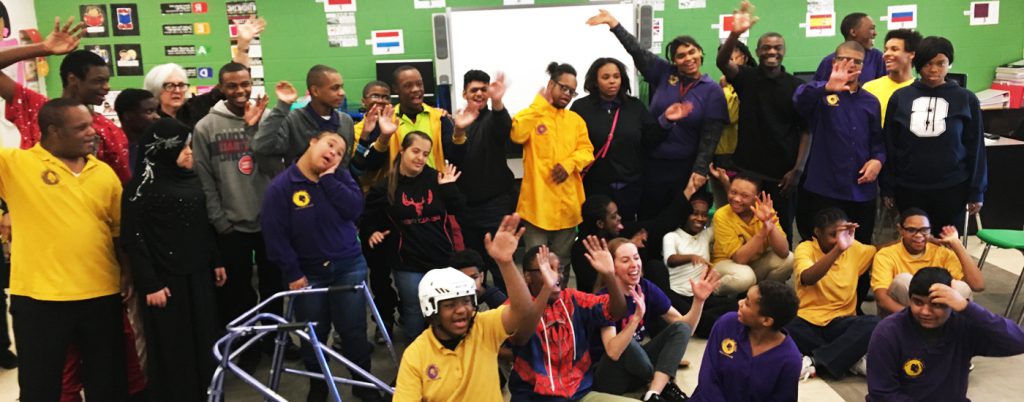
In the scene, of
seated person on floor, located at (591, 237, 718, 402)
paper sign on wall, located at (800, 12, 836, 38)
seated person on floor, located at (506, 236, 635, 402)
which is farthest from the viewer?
paper sign on wall, located at (800, 12, 836, 38)

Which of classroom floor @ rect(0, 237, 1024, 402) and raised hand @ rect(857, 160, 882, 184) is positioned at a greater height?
raised hand @ rect(857, 160, 882, 184)

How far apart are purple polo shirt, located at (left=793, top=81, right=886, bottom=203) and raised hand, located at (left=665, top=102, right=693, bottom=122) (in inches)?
23.9

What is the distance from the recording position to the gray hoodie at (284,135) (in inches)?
158

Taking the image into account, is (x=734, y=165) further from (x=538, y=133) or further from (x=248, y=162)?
(x=248, y=162)

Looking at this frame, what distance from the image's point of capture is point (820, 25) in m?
7.92

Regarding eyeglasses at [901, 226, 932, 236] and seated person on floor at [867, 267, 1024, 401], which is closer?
seated person on floor at [867, 267, 1024, 401]

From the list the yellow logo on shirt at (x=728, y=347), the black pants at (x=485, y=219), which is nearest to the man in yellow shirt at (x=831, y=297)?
the yellow logo on shirt at (x=728, y=347)

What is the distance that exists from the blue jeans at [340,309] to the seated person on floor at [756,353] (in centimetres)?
155

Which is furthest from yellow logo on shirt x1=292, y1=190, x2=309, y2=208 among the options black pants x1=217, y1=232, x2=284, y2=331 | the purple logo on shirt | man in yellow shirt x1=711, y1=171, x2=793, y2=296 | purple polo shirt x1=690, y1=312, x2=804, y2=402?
man in yellow shirt x1=711, y1=171, x2=793, y2=296

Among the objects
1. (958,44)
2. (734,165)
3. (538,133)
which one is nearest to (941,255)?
(734,165)

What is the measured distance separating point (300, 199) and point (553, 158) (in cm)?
154

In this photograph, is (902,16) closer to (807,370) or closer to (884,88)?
(884,88)

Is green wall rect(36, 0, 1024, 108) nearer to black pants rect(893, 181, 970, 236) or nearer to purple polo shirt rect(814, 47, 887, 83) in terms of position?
purple polo shirt rect(814, 47, 887, 83)

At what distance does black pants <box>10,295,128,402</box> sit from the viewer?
3.21m
